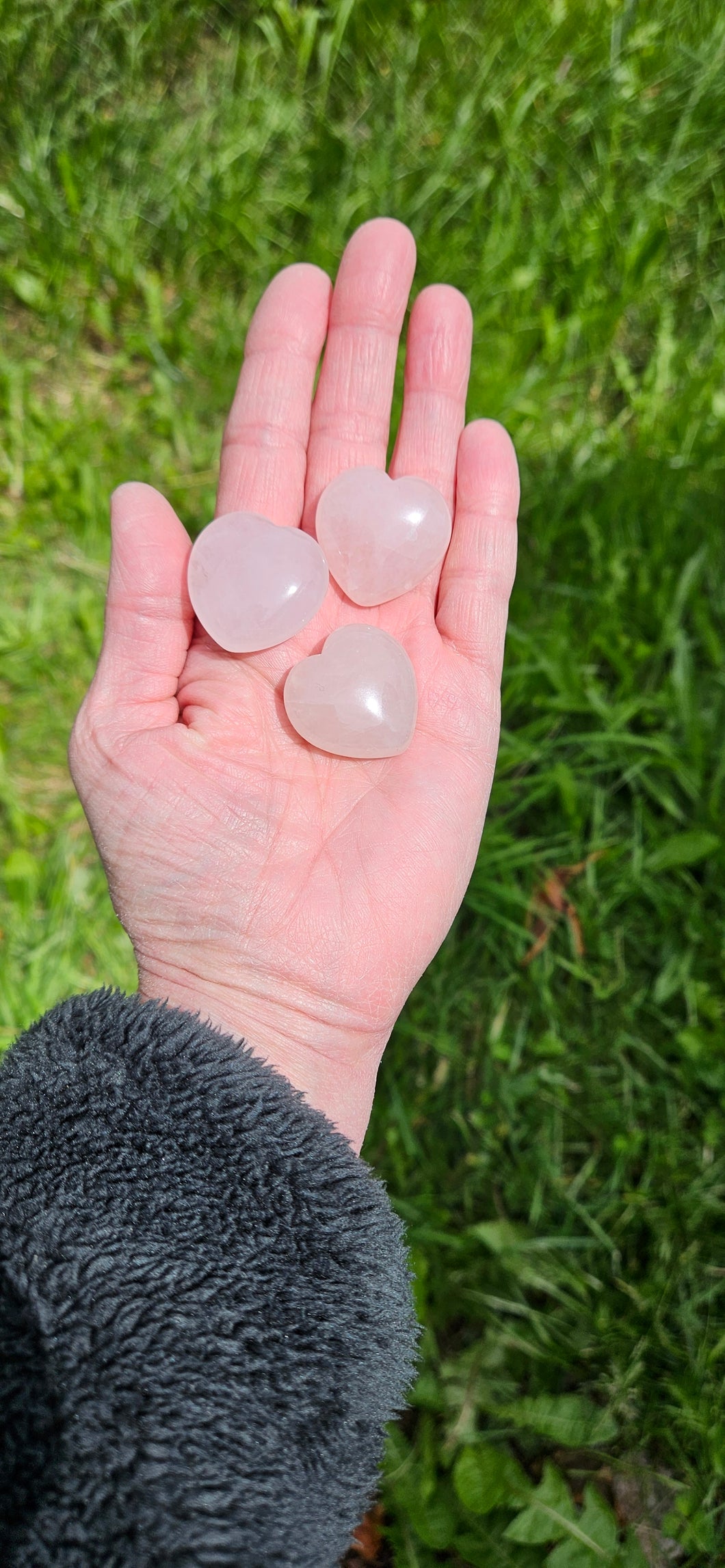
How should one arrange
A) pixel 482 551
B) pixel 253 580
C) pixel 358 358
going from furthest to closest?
pixel 358 358 < pixel 482 551 < pixel 253 580

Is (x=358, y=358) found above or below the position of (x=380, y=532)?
above

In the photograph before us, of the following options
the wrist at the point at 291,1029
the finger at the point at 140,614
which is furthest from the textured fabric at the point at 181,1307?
the finger at the point at 140,614

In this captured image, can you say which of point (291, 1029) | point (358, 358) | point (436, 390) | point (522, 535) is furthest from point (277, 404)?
point (291, 1029)

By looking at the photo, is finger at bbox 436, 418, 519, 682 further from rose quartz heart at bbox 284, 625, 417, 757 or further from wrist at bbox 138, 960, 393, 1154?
wrist at bbox 138, 960, 393, 1154

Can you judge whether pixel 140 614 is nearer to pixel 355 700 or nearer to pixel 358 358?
pixel 355 700

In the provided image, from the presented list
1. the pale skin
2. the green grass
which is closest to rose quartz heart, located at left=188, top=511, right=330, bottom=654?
the pale skin

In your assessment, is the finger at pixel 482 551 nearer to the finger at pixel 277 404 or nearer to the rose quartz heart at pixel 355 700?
the rose quartz heart at pixel 355 700
